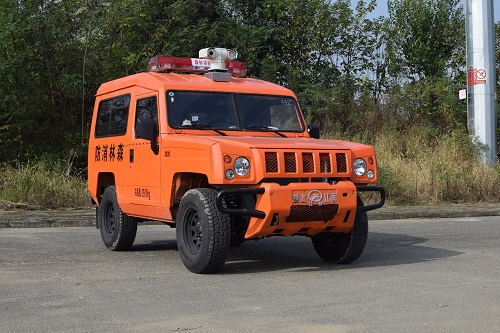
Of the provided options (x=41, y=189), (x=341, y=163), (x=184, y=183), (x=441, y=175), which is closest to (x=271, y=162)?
(x=341, y=163)

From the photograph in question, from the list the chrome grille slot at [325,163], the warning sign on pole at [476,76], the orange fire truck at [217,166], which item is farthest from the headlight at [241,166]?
the warning sign on pole at [476,76]

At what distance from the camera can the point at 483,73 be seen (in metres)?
21.7

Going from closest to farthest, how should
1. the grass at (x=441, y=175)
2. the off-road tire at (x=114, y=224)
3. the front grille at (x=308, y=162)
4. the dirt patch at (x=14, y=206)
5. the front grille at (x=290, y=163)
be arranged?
the front grille at (x=290, y=163) < the front grille at (x=308, y=162) < the off-road tire at (x=114, y=224) < the dirt patch at (x=14, y=206) < the grass at (x=441, y=175)

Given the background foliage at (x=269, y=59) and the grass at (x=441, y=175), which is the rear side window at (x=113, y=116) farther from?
the grass at (x=441, y=175)

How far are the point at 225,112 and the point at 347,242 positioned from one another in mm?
2140

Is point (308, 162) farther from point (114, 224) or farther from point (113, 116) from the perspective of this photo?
point (113, 116)

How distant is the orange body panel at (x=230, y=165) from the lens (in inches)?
348

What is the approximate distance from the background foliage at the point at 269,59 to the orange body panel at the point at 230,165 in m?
8.86

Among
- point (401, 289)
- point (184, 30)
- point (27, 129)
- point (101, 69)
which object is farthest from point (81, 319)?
point (184, 30)

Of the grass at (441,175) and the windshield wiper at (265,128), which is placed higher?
the windshield wiper at (265,128)

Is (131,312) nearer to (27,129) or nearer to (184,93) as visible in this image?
(184,93)

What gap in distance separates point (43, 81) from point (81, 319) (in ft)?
48.2

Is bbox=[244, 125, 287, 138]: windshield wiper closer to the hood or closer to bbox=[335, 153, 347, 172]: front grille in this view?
the hood

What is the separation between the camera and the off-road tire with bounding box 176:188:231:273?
8.88 metres
